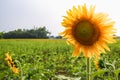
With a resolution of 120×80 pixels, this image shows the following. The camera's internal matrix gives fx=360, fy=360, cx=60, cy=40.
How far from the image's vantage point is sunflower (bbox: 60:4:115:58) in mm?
1782

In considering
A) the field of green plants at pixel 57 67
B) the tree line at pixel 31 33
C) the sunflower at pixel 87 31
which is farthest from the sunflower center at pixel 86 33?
the tree line at pixel 31 33

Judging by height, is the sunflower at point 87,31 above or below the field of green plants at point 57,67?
above

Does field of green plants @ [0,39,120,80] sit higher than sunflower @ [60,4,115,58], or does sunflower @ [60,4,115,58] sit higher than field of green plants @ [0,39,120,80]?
sunflower @ [60,4,115,58]

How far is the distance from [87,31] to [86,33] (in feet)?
0.04

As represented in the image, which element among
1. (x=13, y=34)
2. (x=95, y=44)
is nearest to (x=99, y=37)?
(x=95, y=44)

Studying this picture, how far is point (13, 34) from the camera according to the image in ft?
188

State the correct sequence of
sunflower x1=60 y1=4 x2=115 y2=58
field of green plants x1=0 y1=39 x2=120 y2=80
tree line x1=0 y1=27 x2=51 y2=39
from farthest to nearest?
tree line x1=0 y1=27 x2=51 y2=39, field of green plants x1=0 y1=39 x2=120 y2=80, sunflower x1=60 y1=4 x2=115 y2=58

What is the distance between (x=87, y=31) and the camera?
1785 mm

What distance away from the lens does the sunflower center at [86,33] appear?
1.79 m

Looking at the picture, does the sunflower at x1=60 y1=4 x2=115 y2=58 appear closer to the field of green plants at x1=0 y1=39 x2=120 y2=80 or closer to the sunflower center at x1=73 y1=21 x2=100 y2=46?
the sunflower center at x1=73 y1=21 x2=100 y2=46

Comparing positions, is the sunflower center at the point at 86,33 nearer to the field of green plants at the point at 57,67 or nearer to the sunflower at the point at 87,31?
the sunflower at the point at 87,31

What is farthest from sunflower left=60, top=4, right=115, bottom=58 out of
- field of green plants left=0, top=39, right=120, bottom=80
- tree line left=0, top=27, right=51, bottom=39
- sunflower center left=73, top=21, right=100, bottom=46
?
tree line left=0, top=27, right=51, bottom=39

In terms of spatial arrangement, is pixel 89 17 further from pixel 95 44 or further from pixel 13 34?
pixel 13 34

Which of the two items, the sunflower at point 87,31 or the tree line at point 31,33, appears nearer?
the sunflower at point 87,31
